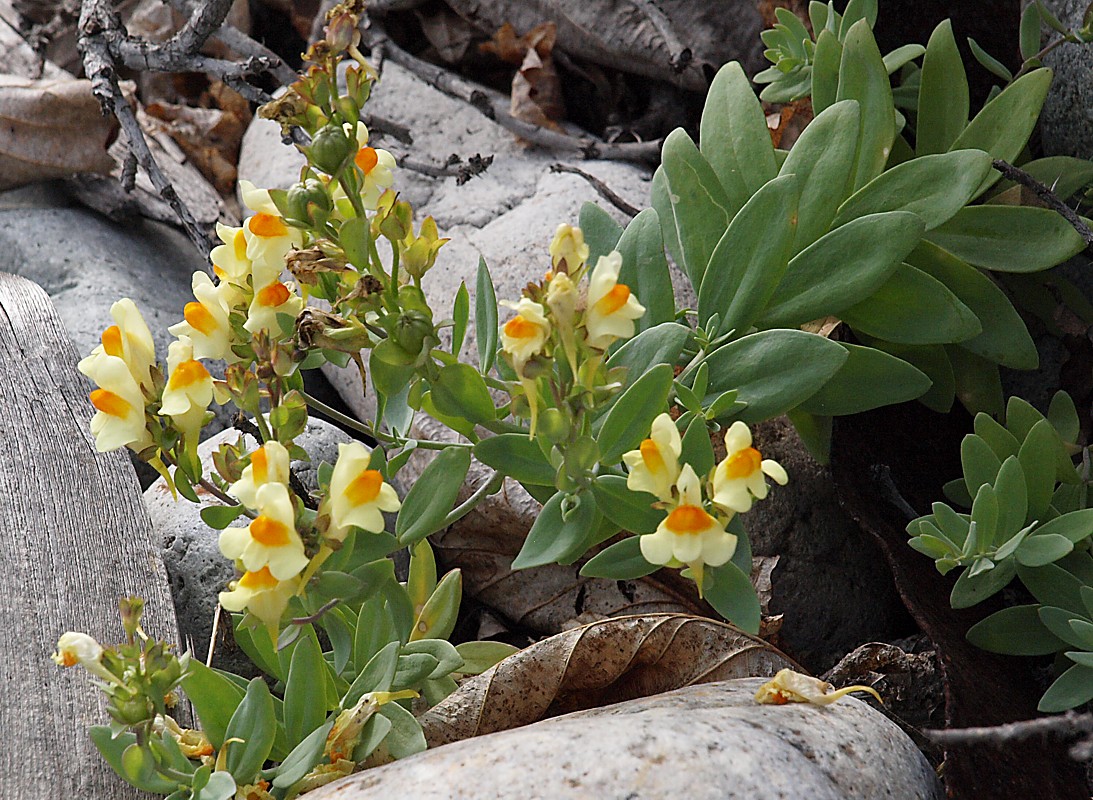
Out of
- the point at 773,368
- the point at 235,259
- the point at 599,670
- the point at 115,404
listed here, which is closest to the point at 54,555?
the point at 115,404

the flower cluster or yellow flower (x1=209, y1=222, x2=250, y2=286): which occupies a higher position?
yellow flower (x1=209, y1=222, x2=250, y2=286)

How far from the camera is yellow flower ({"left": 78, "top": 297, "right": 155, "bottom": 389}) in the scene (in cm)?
114

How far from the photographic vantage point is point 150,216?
87.4 inches

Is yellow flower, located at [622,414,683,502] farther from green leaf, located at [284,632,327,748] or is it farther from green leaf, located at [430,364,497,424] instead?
green leaf, located at [284,632,327,748]

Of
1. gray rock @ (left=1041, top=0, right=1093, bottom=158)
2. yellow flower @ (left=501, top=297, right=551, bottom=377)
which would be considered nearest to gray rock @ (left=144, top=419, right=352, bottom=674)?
yellow flower @ (left=501, top=297, right=551, bottom=377)

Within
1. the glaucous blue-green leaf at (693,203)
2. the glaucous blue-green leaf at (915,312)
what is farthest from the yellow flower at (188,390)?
the glaucous blue-green leaf at (915,312)

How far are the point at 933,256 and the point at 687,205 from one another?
37 centimetres

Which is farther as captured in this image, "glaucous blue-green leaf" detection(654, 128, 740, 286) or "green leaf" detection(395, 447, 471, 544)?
"glaucous blue-green leaf" detection(654, 128, 740, 286)

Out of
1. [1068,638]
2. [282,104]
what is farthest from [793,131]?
[282,104]

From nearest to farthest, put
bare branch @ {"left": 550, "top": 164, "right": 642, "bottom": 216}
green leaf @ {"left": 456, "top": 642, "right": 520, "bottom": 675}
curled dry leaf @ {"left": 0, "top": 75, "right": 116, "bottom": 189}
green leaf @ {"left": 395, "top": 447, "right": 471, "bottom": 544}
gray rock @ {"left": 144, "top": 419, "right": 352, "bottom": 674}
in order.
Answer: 1. green leaf @ {"left": 395, "top": 447, "right": 471, "bottom": 544}
2. green leaf @ {"left": 456, "top": 642, "right": 520, "bottom": 675}
3. gray rock @ {"left": 144, "top": 419, "right": 352, "bottom": 674}
4. bare branch @ {"left": 550, "top": 164, "right": 642, "bottom": 216}
5. curled dry leaf @ {"left": 0, "top": 75, "right": 116, "bottom": 189}

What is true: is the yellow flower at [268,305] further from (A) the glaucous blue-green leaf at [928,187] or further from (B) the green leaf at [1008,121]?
(B) the green leaf at [1008,121]

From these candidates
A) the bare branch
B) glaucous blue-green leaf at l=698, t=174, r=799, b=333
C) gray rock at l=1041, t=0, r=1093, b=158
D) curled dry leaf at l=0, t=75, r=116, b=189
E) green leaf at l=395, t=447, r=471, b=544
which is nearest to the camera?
green leaf at l=395, t=447, r=471, b=544

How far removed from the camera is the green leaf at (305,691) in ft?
3.81

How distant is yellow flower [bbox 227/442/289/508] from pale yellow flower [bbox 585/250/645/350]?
33 cm
